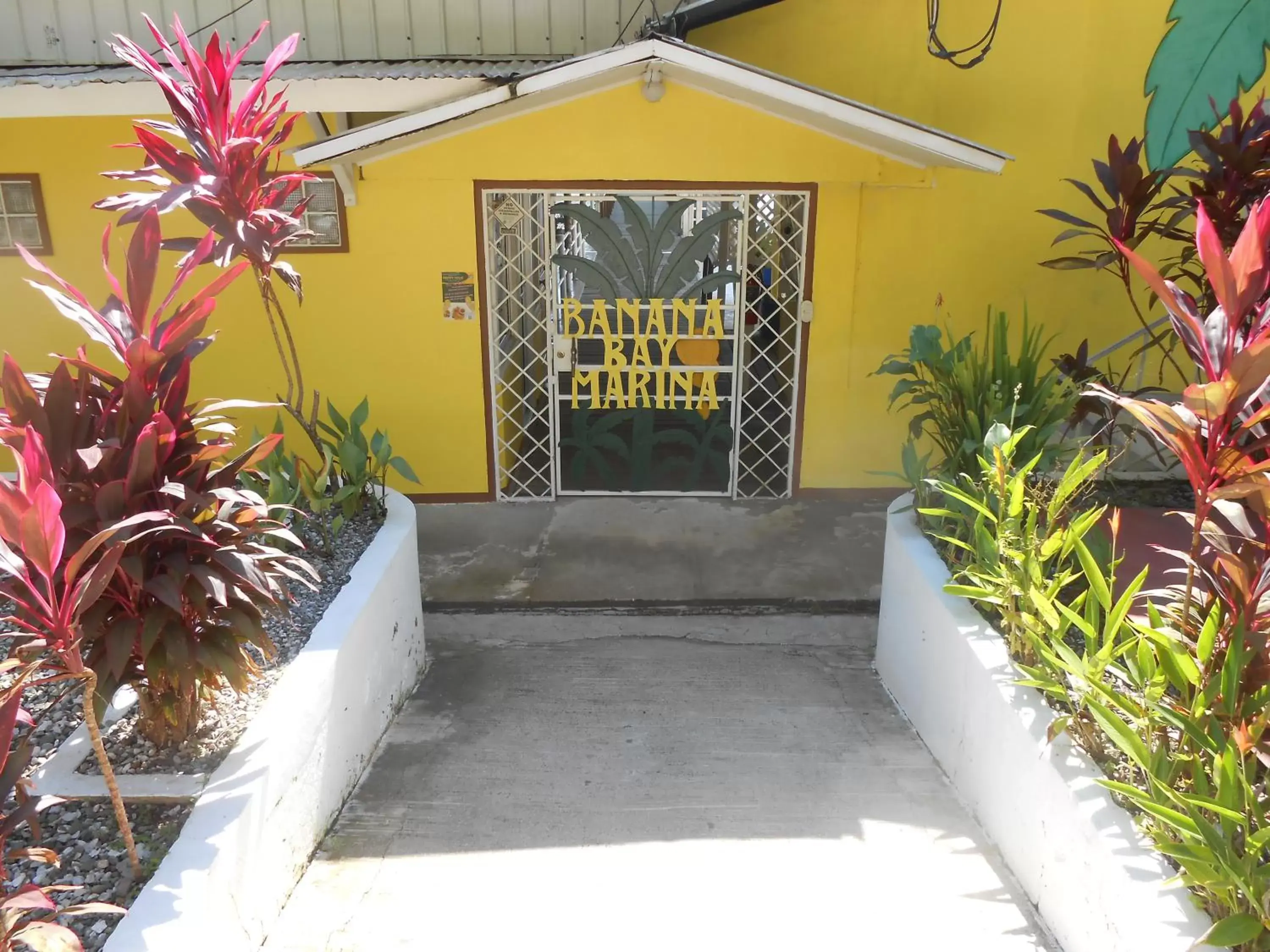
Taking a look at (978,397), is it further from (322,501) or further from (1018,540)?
(322,501)

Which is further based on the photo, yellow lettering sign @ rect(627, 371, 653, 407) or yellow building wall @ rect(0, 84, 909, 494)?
yellow lettering sign @ rect(627, 371, 653, 407)

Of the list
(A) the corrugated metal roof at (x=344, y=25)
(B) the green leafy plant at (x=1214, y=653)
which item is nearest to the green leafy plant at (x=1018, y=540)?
(B) the green leafy plant at (x=1214, y=653)

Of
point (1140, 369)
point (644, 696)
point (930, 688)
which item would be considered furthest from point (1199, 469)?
point (1140, 369)

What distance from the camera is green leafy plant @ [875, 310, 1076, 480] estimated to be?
3.94 meters

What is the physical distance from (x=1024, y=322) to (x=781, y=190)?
2029 mm

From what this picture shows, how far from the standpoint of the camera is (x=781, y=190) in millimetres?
5688

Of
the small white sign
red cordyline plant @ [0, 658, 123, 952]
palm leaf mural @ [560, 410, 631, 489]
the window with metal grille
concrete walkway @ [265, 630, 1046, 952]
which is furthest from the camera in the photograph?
palm leaf mural @ [560, 410, 631, 489]

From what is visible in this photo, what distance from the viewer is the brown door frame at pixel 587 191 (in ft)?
18.4

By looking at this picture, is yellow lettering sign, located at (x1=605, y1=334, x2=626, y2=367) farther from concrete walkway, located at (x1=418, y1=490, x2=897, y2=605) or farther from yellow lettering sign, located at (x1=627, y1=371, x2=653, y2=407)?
concrete walkway, located at (x1=418, y1=490, x2=897, y2=605)

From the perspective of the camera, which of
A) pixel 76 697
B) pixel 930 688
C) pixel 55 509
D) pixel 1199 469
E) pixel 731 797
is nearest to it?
pixel 55 509

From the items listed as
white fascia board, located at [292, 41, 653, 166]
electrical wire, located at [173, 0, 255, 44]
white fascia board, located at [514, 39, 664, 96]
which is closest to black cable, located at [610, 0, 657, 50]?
white fascia board, located at [292, 41, 653, 166]

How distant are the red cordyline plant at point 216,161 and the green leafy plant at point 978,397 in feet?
8.91

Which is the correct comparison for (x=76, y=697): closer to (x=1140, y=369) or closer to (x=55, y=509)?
(x=55, y=509)

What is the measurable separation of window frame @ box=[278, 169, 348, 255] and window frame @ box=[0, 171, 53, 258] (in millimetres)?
71
